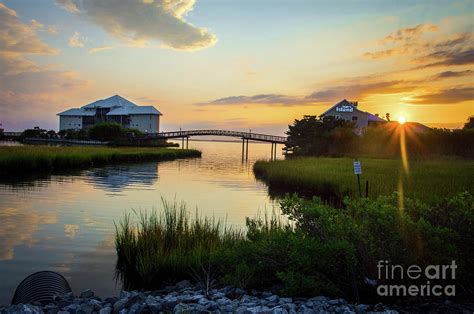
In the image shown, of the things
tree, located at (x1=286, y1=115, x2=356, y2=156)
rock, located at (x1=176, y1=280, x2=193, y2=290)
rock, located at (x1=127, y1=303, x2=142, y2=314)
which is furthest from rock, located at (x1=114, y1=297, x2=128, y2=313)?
tree, located at (x1=286, y1=115, x2=356, y2=156)

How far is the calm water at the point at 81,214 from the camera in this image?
871cm

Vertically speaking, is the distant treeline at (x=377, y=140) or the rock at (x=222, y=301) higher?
the distant treeline at (x=377, y=140)

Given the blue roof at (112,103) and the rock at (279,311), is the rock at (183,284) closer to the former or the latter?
the rock at (279,311)

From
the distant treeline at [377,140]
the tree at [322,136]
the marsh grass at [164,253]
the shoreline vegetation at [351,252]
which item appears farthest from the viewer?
the tree at [322,136]

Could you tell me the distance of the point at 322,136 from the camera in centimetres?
5675

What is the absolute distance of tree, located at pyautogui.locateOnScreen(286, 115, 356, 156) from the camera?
179 feet

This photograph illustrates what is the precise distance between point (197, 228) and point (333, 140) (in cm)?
4858

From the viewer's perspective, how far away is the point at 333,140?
55.6 metres

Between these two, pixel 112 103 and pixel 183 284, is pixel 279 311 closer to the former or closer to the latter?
pixel 183 284

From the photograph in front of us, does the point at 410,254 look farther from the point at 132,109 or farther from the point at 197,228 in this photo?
the point at 132,109

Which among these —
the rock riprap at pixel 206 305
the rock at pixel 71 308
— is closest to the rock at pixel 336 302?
the rock riprap at pixel 206 305

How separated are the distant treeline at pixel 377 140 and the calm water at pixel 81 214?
25714 millimetres

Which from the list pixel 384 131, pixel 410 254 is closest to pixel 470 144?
pixel 384 131

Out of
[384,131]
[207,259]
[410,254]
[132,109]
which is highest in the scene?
[132,109]
